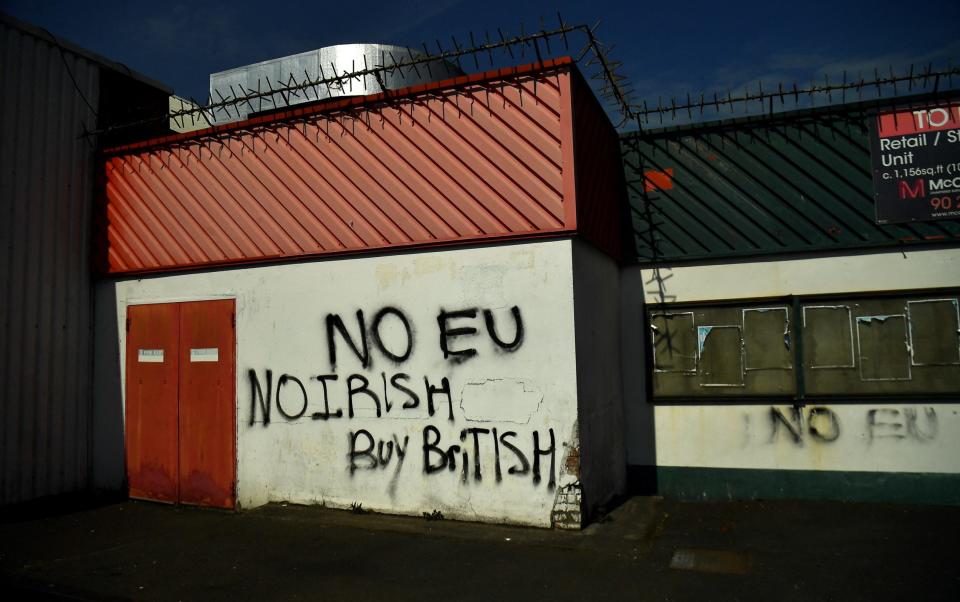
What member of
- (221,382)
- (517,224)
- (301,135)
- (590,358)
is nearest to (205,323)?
(221,382)

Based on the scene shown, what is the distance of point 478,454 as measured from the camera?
6629mm

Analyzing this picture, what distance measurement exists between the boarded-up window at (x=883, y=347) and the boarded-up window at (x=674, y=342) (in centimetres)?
176

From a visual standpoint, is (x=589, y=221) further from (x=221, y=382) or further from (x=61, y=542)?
(x=61, y=542)

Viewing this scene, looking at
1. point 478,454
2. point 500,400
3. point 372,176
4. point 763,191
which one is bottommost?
point 478,454

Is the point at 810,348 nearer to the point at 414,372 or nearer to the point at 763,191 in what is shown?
the point at 763,191

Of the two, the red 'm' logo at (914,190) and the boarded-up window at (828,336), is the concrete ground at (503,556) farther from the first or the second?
the red 'm' logo at (914,190)

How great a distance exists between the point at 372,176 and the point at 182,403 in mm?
3705

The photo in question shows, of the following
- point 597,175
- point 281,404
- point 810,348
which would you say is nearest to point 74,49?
point 281,404

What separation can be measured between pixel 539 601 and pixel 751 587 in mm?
1593

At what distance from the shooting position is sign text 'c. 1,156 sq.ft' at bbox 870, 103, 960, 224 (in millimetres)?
7238

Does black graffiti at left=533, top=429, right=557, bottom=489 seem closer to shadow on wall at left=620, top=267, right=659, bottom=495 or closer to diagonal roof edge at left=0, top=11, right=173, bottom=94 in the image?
shadow on wall at left=620, top=267, right=659, bottom=495

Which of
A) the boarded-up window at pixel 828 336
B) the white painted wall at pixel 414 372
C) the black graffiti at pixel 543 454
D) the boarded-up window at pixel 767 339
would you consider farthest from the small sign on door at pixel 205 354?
the boarded-up window at pixel 828 336

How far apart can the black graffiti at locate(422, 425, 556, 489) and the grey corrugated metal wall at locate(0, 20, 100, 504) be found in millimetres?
5057

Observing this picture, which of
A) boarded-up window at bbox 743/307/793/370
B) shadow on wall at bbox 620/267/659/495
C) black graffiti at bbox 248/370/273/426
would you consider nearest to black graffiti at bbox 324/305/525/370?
black graffiti at bbox 248/370/273/426
